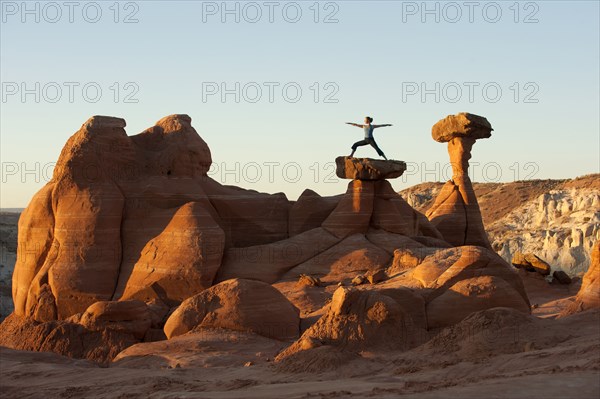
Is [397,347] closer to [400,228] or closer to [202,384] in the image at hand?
[202,384]

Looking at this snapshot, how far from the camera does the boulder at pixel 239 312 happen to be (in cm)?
1304

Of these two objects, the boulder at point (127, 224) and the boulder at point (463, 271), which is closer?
the boulder at point (463, 271)

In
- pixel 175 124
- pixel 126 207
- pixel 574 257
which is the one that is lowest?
pixel 574 257

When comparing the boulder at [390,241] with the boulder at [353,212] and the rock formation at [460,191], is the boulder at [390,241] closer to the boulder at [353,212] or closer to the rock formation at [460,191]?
the boulder at [353,212]

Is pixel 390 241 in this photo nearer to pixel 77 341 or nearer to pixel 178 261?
pixel 178 261

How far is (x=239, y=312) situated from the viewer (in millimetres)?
13070

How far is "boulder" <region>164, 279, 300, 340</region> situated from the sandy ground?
0.31m

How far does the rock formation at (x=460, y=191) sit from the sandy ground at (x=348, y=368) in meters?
11.2

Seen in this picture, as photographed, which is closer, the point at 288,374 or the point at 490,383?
the point at 490,383

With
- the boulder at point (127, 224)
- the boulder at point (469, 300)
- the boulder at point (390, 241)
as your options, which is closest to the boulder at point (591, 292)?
the boulder at point (469, 300)

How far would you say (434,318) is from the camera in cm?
1279

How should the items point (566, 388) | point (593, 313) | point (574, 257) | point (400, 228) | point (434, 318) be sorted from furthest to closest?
point (574, 257)
point (400, 228)
point (434, 318)
point (593, 313)
point (566, 388)

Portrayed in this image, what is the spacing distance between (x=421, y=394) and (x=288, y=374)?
113 inches

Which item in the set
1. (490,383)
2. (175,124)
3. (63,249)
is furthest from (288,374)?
(175,124)
